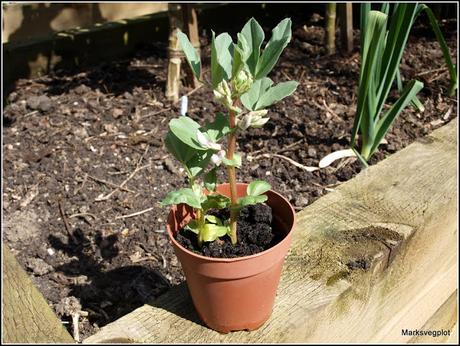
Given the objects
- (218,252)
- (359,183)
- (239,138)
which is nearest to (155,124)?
(239,138)

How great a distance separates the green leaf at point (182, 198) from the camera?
2.54ft

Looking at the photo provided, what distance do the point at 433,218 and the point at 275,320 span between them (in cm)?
52

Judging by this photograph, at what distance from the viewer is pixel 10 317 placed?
0.98 m

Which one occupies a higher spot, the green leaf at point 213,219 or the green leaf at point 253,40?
the green leaf at point 253,40

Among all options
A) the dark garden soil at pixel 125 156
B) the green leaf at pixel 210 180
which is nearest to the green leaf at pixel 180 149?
the green leaf at pixel 210 180

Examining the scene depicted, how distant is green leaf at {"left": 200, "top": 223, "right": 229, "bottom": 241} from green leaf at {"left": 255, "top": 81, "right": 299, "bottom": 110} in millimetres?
220

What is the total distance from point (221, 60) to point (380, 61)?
81 centimetres

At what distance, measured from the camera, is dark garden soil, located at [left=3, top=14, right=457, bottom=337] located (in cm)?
143

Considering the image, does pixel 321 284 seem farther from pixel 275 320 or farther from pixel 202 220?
pixel 202 220

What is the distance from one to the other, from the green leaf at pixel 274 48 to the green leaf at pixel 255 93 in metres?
0.01

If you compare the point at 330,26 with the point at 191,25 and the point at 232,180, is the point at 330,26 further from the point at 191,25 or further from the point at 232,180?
the point at 232,180

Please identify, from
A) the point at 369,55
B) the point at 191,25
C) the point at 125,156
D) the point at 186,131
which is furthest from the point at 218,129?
the point at 191,25

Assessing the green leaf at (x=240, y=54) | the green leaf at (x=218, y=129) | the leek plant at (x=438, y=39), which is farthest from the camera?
the leek plant at (x=438, y=39)

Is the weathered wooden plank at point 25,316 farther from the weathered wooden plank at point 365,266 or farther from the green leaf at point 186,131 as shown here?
the green leaf at point 186,131
